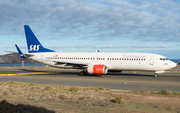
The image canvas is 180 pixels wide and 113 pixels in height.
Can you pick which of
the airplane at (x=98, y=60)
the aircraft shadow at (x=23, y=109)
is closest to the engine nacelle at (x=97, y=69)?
the airplane at (x=98, y=60)

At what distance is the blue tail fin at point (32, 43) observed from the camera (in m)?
36.5

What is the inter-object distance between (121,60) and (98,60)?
395cm

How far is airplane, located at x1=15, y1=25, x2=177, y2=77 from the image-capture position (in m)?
28.1

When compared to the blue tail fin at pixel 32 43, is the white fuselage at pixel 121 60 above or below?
below

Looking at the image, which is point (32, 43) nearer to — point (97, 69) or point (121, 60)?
point (97, 69)

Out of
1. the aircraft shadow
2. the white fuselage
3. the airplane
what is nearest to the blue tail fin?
the airplane

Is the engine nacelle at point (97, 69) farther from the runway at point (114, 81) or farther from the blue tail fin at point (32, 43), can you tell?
the blue tail fin at point (32, 43)

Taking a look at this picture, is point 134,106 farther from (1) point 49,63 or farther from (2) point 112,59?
(1) point 49,63

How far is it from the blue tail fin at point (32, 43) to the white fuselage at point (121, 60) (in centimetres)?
365

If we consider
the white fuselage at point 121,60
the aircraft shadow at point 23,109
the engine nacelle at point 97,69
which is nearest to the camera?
the aircraft shadow at point 23,109

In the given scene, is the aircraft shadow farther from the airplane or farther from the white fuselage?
the white fuselage

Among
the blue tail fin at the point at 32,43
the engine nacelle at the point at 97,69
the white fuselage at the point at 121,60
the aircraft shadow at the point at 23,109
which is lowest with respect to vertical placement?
the aircraft shadow at the point at 23,109

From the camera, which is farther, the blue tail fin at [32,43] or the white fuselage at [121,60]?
the blue tail fin at [32,43]

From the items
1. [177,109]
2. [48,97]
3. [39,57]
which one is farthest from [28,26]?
[177,109]
